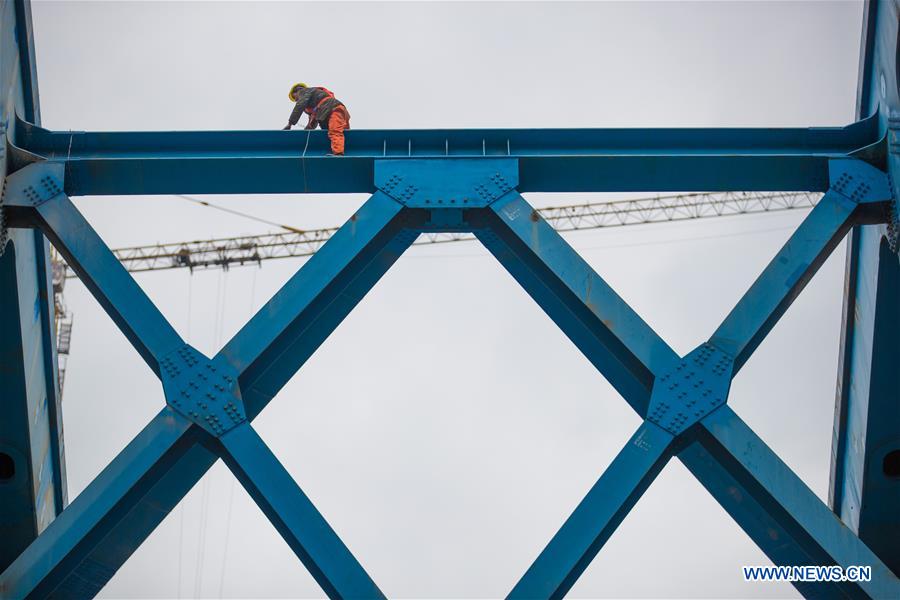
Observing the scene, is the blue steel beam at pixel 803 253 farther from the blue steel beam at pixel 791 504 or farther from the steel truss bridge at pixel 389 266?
the blue steel beam at pixel 791 504

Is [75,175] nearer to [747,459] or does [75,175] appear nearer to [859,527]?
[747,459]

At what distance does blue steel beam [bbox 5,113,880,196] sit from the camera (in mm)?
14953

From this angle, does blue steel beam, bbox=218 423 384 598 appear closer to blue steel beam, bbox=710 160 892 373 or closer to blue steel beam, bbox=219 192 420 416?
blue steel beam, bbox=219 192 420 416

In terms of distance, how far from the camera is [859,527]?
16.8 meters

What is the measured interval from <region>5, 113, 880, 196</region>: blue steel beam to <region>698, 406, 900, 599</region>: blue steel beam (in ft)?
11.0

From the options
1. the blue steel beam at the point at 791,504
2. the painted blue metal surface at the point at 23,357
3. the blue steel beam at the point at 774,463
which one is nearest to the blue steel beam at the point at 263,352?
the painted blue metal surface at the point at 23,357

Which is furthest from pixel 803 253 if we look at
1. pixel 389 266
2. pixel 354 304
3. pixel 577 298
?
pixel 354 304

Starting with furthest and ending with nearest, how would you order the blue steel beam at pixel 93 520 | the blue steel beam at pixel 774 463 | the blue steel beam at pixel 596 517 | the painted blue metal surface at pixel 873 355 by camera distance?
the painted blue metal surface at pixel 873 355
the blue steel beam at pixel 93 520
the blue steel beam at pixel 774 463
the blue steel beam at pixel 596 517

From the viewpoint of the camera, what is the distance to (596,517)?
12570 mm

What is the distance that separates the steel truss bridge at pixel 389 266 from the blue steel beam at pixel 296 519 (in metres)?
0.02

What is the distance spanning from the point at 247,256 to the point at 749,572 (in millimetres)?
52803

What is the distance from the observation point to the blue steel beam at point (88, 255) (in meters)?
13.7

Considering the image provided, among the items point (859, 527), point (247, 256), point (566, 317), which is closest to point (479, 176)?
point (566, 317)

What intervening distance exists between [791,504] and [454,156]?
5.57 meters
